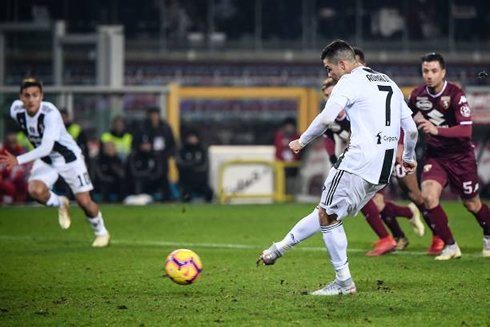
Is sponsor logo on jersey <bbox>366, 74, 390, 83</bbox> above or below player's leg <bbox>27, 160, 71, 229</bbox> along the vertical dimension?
above

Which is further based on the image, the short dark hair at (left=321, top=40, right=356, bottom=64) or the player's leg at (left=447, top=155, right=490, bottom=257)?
the player's leg at (left=447, top=155, right=490, bottom=257)

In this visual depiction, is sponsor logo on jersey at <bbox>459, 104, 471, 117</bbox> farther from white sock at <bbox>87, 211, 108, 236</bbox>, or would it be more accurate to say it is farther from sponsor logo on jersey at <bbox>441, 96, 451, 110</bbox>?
white sock at <bbox>87, 211, 108, 236</bbox>

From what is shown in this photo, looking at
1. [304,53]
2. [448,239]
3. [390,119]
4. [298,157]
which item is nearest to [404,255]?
[448,239]

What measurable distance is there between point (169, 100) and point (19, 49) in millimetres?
5394

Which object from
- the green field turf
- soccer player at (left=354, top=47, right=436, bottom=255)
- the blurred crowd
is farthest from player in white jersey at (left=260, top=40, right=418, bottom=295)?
the blurred crowd

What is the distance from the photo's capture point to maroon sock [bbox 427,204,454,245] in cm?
1089

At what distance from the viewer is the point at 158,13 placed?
33438 mm

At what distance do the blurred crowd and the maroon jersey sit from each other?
35.3 ft

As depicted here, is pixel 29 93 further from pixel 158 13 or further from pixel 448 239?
pixel 158 13

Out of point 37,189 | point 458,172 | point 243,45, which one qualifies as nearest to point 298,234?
point 458,172

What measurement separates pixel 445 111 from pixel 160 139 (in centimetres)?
1114

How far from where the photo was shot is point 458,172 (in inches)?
440

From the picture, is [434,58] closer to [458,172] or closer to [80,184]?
[458,172]

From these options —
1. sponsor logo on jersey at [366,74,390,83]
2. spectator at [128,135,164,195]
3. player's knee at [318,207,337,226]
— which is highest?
sponsor logo on jersey at [366,74,390,83]
